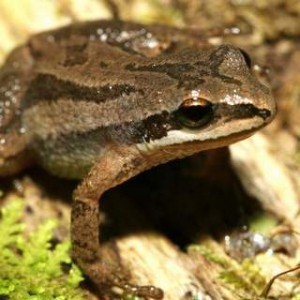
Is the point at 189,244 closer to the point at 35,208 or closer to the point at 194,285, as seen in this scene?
the point at 194,285

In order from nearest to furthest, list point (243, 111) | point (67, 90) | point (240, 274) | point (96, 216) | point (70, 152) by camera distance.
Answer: point (243, 111) → point (96, 216) → point (240, 274) → point (67, 90) → point (70, 152)

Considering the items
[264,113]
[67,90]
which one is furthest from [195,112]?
[67,90]

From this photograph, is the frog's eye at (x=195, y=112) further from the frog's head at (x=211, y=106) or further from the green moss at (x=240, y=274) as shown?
the green moss at (x=240, y=274)

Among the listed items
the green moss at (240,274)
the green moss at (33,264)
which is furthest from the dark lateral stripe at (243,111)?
the green moss at (33,264)

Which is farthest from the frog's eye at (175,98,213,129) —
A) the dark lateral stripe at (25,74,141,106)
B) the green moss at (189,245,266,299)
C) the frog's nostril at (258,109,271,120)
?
the green moss at (189,245,266,299)

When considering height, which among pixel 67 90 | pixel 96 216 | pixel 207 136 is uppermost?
pixel 67 90

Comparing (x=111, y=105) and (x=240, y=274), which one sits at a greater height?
(x=111, y=105)

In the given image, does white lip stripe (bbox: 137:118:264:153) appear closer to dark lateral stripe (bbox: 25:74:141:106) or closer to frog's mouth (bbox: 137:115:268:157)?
frog's mouth (bbox: 137:115:268:157)

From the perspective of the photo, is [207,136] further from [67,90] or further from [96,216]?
[67,90]

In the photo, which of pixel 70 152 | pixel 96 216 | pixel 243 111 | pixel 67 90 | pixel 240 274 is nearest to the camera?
pixel 243 111
